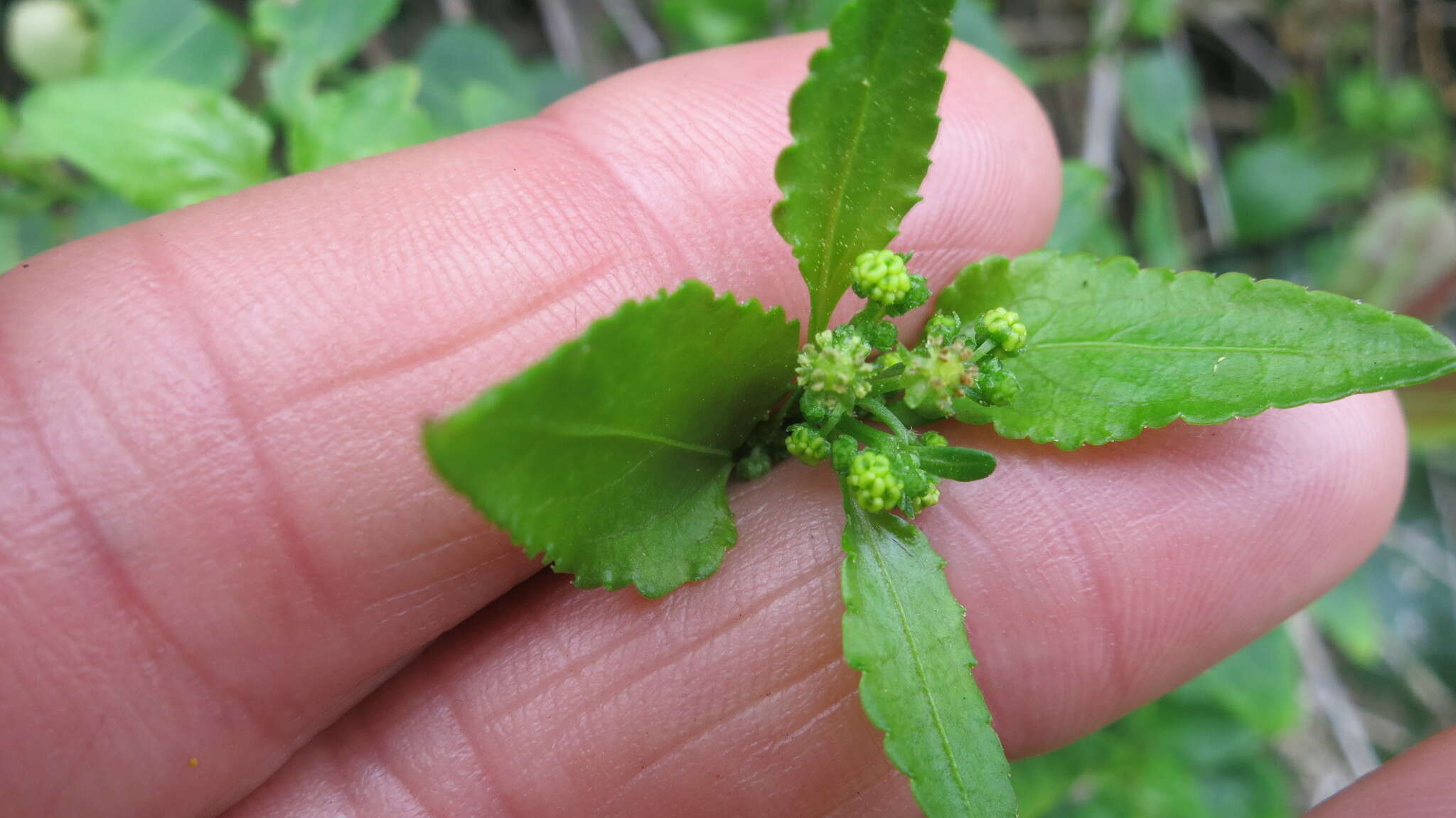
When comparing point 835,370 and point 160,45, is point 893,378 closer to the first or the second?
point 835,370

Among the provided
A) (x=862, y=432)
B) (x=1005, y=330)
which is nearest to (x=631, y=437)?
(x=862, y=432)

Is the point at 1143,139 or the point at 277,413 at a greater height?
the point at 277,413

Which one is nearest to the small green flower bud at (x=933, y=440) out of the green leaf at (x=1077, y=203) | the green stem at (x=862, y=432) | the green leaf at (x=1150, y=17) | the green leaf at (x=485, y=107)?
the green stem at (x=862, y=432)

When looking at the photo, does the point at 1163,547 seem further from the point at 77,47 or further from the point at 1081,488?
the point at 77,47

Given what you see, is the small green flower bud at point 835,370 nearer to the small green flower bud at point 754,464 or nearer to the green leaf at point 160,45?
the small green flower bud at point 754,464

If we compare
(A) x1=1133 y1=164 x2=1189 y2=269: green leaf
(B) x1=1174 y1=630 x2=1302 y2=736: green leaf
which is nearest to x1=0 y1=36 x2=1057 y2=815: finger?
(A) x1=1133 y1=164 x2=1189 y2=269: green leaf

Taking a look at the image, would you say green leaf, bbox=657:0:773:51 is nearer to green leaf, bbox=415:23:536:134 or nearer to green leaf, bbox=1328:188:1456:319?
green leaf, bbox=415:23:536:134
